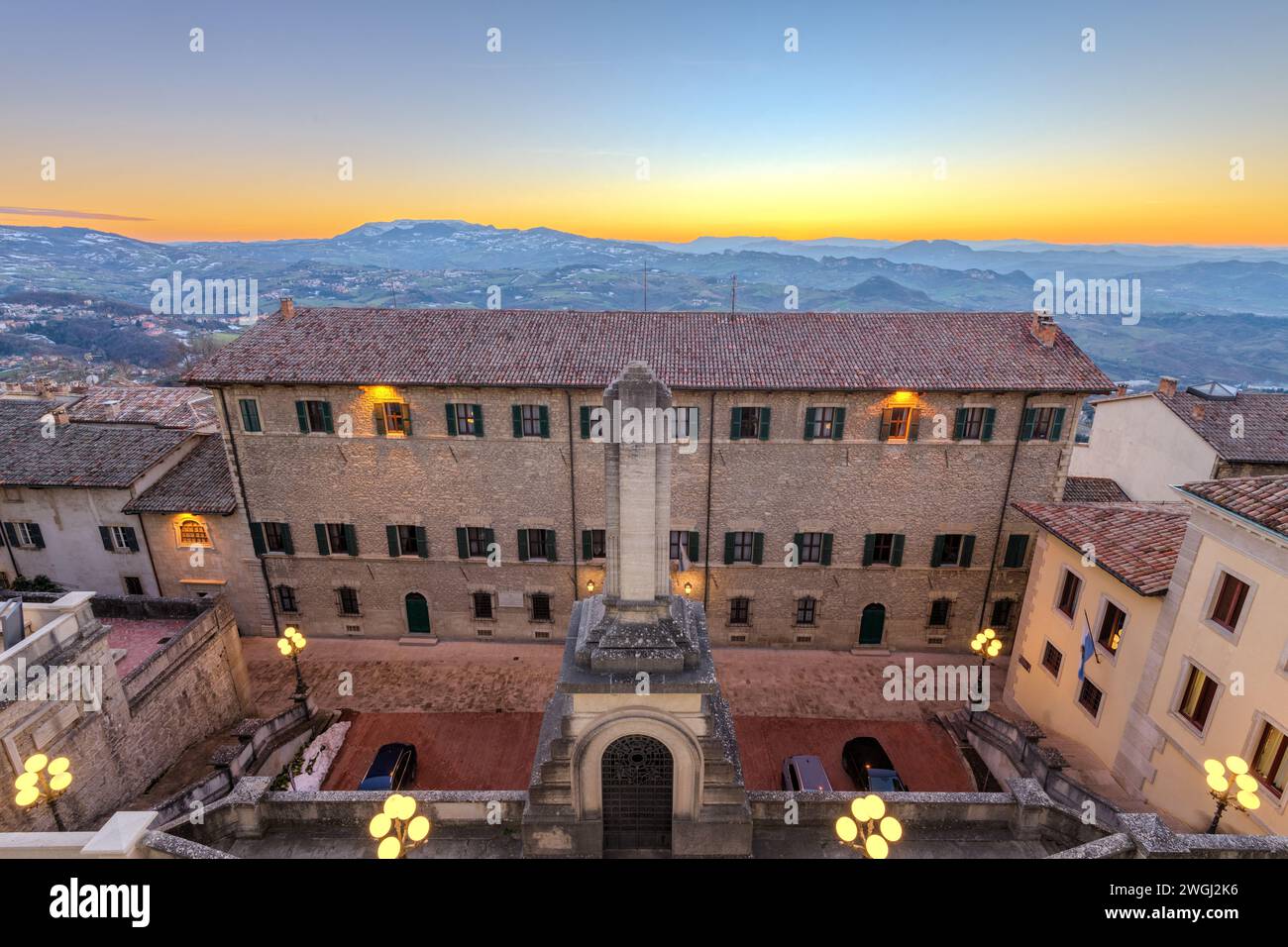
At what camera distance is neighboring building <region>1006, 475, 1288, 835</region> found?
13234mm

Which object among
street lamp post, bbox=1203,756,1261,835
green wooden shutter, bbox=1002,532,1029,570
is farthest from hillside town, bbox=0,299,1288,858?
street lamp post, bbox=1203,756,1261,835

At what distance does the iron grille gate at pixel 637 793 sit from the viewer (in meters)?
12.7

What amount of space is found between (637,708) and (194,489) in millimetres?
22165

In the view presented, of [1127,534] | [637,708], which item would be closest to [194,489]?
[637,708]

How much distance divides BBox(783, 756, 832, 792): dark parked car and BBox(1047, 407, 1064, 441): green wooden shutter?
14704 millimetres

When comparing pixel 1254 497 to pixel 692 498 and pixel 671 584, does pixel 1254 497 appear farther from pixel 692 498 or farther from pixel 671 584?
pixel 692 498

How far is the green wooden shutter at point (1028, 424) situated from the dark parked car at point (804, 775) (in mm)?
14023

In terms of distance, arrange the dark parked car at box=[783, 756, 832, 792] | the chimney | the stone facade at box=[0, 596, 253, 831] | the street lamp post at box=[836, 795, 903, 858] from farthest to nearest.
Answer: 1. the chimney
2. the dark parked car at box=[783, 756, 832, 792]
3. the stone facade at box=[0, 596, 253, 831]
4. the street lamp post at box=[836, 795, 903, 858]

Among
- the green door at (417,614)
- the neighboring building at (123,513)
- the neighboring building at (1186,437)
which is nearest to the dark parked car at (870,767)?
the green door at (417,614)

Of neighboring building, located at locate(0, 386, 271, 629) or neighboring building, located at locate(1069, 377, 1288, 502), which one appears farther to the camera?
neighboring building, located at locate(1069, 377, 1288, 502)

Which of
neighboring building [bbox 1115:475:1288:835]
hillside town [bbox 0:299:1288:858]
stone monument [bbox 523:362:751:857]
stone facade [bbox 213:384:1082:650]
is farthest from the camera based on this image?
stone facade [bbox 213:384:1082:650]

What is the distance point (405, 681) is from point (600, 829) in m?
13.6

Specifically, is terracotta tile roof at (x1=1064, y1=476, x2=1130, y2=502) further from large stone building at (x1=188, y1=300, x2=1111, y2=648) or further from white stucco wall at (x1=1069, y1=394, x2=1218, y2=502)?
large stone building at (x1=188, y1=300, x2=1111, y2=648)
